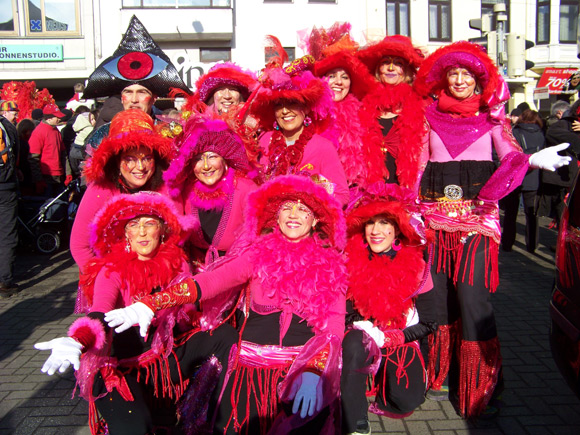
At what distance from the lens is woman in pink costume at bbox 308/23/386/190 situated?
3.19 m

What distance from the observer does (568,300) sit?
7.75 ft

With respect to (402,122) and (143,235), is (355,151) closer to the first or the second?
(402,122)

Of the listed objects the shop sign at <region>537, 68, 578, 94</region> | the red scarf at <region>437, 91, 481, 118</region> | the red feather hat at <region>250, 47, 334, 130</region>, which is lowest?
the red scarf at <region>437, 91, 481, 118</region>

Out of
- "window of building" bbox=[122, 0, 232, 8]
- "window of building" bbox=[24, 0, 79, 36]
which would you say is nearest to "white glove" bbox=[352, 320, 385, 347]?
"window of building" bbox=[122, 0, 232, 8]

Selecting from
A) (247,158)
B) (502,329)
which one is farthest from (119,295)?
(502,329)

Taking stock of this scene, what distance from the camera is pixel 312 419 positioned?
2340 millimetres

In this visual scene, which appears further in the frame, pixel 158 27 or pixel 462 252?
pixel 158 27

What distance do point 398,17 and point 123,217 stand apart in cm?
1694

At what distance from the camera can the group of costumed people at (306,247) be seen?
2.50 m

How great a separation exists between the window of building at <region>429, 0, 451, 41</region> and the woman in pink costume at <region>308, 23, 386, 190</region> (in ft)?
52.1

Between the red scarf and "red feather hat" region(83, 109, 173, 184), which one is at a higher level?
the red scarf

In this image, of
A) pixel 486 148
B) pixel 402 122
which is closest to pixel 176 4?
pixel 402 122

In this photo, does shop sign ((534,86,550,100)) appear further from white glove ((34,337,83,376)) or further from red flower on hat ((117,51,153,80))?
white glove ((34,337,83,376))

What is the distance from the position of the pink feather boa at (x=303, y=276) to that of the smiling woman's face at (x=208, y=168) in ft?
1.85
